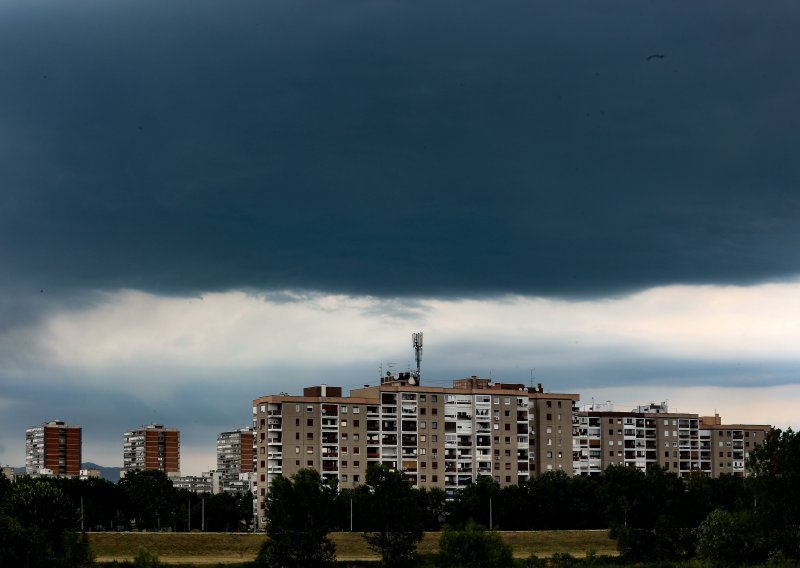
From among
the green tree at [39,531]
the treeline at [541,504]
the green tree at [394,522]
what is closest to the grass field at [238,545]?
the green tree at [394,522]

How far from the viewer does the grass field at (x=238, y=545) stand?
11744 cm

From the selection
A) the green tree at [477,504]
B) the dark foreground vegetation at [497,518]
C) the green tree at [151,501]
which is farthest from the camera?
the green tree at [151,501]

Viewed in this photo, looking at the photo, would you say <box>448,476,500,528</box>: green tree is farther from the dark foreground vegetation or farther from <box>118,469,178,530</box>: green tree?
<box>118,469,178,530</box>: green tree

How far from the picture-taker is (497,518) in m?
161

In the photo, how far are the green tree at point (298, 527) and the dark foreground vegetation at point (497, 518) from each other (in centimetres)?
11

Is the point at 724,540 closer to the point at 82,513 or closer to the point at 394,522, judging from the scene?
the point at 394,522

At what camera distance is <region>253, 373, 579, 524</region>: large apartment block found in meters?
180

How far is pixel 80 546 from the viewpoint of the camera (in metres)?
90.4

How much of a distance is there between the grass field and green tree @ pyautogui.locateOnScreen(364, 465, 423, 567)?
6.00m

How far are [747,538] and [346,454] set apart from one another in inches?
3259

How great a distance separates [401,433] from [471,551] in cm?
8378

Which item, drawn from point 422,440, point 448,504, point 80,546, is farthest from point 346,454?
point 80,546

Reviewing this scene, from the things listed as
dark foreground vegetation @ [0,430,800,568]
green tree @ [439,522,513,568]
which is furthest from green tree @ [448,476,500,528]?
green tree @ [439,522,513,568]

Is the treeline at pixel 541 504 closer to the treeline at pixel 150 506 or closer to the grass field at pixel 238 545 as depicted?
the grass field at pixel 238 545
